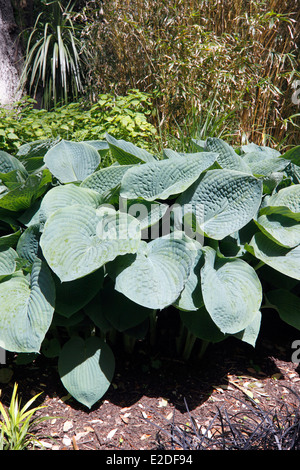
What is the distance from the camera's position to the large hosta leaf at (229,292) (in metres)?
1.31

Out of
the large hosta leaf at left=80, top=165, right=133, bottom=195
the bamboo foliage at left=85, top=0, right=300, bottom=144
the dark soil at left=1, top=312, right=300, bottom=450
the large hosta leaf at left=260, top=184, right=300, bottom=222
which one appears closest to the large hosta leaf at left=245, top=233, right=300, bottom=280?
the large hosta leaf at left=260, top=184, right=300, bottom=222

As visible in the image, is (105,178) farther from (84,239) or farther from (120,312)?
(120,312)

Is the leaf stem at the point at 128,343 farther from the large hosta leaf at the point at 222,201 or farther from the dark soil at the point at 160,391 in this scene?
the large hosta leaf at the point at 222,201

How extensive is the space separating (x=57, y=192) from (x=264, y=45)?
3.31 metres

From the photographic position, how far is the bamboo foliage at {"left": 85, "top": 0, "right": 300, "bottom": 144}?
352 cm

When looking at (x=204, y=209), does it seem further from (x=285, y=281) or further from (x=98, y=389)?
(x=98, y=389)

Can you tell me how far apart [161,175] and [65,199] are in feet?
1.19

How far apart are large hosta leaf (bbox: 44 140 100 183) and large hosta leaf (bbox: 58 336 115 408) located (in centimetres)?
63

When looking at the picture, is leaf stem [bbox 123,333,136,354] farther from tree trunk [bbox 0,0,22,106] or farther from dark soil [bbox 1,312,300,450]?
tree trunk [bbox 0,0,22,106]

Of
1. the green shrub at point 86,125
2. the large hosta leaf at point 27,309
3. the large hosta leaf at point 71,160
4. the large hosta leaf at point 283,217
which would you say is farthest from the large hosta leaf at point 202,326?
the green shrub at point 86,125

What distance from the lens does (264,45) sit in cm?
397

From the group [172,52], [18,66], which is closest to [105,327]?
[172,52]

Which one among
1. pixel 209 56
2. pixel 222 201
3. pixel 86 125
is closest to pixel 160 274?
pixel 222 201
